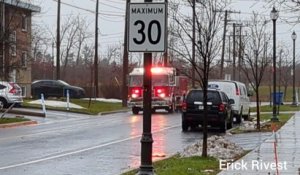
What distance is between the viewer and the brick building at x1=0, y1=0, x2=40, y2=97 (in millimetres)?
30444

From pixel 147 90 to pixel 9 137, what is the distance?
41.3 ft

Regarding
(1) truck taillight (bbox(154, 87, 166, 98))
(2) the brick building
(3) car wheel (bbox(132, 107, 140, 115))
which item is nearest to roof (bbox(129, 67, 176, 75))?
(1) truck taillight (bbox(154, 87, 166, 98))

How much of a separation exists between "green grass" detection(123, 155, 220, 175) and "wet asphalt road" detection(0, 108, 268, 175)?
85 cm

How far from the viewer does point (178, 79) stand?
4312 centimetres

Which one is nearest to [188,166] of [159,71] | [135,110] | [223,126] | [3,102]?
[223,126]

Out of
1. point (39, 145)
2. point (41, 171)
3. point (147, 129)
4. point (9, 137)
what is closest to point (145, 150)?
point (147, 129)

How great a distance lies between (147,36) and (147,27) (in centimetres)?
14

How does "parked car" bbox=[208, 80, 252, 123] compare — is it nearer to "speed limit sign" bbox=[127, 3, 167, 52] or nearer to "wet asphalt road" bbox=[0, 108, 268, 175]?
"wet asphalt road" bbox=[0, 108, 268, 175]

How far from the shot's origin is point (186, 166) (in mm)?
12531

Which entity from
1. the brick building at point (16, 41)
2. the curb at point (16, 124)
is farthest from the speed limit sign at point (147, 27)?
the brick building at point (16, 41)

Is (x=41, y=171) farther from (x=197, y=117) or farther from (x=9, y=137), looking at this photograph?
(x=197, y=117)

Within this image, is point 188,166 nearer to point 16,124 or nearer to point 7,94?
point 16,124

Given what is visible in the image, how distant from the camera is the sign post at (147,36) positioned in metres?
9.65

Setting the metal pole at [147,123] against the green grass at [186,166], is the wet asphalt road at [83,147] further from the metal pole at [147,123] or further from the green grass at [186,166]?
the metal pole at [147,123]
